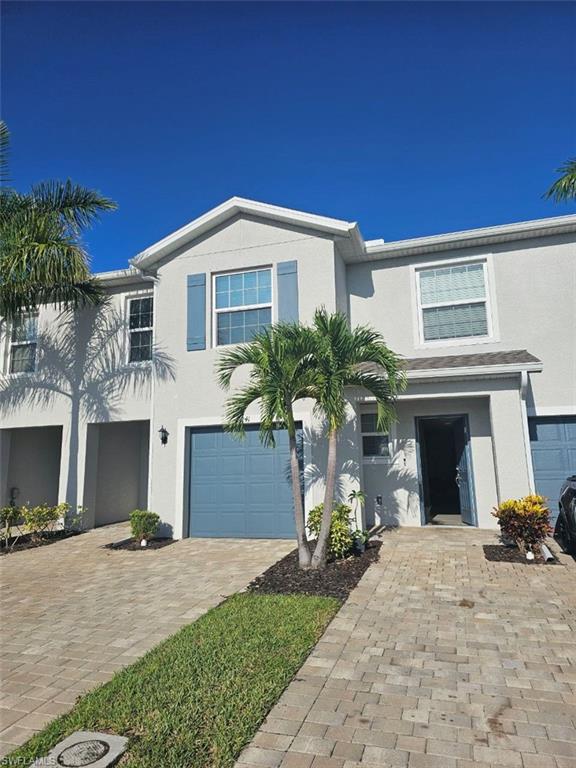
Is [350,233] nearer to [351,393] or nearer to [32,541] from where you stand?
[351,393]

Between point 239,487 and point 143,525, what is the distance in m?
2.25

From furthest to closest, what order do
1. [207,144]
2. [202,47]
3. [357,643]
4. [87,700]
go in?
[207,144]
[202,47]
[357,643]
[87,700]

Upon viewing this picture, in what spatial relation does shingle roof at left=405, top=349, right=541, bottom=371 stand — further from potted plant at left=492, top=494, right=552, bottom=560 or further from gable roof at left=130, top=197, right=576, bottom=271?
potted plant at left=492, top=494, right=552, bottom=560

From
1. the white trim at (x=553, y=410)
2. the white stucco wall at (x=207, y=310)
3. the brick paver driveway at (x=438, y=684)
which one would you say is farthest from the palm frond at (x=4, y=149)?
the white trim at (x=553, y=410)

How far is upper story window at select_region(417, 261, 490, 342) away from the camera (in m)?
11.1

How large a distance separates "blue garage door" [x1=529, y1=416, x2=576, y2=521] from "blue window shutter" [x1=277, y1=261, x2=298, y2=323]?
6.04 m

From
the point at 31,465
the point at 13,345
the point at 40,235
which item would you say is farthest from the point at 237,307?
the point at 31,465

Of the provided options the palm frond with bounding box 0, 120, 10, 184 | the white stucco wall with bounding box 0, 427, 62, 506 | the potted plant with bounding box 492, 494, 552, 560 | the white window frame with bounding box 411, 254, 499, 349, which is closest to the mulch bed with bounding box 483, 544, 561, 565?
the potted plant with bounding box 492, 494, 552, 560

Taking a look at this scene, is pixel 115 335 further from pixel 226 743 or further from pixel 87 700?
pixel 226 743

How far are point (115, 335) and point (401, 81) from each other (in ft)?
30.8

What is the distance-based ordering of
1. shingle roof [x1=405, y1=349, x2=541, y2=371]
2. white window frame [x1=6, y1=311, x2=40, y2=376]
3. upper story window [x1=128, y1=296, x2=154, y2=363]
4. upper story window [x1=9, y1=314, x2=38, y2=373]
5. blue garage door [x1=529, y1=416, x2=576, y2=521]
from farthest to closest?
upper story window [x1=9, y1=314, x2=38, y2=373], white window frame [x1=6, y1=311, x2=40, y2=376], upper story window [x1=128, y1=296, x2=154, y2=363], blue garage door [x1=529, y1=416, x2=576, y2=521], shingle roof [x1=405, y1=349, x2=541, y2=371]

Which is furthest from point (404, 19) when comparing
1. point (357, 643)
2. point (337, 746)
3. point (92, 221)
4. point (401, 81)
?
point (337, 746)

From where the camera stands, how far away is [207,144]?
1107 cm

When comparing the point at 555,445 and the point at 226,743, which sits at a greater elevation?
the point at 555,445
